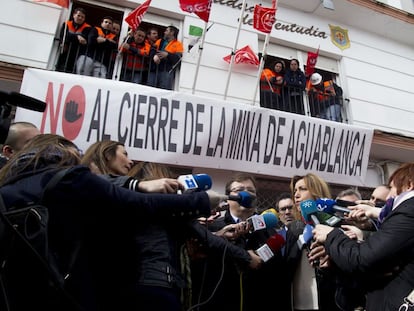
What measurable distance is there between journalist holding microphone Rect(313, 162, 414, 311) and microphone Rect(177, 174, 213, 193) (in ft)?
2.47

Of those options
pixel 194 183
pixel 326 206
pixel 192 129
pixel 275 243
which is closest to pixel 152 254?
pixel 194 183

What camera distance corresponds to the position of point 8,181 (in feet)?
4.20

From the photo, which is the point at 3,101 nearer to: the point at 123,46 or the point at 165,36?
the point at 123,46

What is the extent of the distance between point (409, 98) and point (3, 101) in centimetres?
770

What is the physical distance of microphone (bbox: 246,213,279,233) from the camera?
7.42ft

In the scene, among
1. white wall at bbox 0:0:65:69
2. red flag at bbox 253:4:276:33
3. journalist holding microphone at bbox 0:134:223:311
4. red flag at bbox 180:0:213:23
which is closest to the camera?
journalist holding microphone at bbox 0:134:223:311

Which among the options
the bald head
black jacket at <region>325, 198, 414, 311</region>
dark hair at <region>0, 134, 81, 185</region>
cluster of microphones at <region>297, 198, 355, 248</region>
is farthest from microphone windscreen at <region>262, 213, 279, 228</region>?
the bald head

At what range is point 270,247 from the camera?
2254 mm

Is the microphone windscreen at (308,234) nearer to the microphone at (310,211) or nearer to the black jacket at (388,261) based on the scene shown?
the microphone at (310,211)

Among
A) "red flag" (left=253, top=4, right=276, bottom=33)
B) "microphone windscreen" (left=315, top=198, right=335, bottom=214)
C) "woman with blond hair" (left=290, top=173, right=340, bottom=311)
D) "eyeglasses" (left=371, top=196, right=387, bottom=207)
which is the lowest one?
"woman with blond hair" (left=290, top=173, right=340, bottom=311)

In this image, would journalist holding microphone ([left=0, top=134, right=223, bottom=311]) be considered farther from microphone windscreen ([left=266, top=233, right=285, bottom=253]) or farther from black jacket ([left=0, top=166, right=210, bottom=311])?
microphone windscreen ([left=266, top=233, right=285, bottom=253])

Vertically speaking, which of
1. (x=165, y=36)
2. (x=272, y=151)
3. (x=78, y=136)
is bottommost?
(x=78, y=136)

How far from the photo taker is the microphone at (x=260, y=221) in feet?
7.42

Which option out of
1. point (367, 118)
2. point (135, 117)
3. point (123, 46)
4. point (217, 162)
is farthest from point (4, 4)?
point (367, 118)
